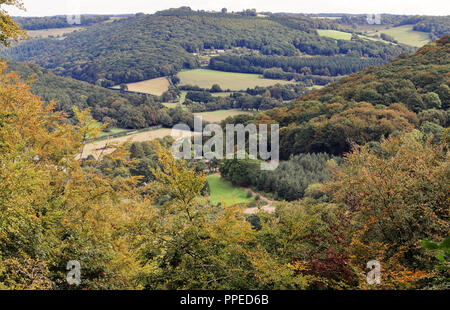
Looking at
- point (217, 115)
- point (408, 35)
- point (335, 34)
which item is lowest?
point (217, 115)

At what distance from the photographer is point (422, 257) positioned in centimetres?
1098

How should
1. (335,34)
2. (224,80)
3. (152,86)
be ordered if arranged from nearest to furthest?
(224,80)
(152,86)
(335,34)

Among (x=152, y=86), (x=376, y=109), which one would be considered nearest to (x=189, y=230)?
(x=376, y=109)

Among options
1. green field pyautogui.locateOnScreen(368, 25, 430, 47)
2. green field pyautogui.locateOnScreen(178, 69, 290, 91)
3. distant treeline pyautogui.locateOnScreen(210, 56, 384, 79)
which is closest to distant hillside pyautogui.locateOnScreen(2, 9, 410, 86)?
distant treeline pyautogui.locateOnScreen(210, 56, 384, 79)

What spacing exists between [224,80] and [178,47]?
163ft

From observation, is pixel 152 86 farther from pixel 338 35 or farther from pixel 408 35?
pixel 408 35

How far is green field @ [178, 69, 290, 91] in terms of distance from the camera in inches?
5290

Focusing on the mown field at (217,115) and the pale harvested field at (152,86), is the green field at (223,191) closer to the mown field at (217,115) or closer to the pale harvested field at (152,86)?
the mown field at (217,115)

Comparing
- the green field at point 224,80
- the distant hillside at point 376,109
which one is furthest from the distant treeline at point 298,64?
the distant hillside at point 376,109

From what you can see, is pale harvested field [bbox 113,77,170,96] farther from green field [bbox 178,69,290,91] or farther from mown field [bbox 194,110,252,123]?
mown field [bbox 194,110,252,123]

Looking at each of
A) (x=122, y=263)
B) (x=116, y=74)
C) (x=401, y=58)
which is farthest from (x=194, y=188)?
(x=116, y=74)

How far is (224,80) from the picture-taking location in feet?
461

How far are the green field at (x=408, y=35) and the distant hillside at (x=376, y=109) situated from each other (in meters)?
117
